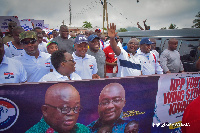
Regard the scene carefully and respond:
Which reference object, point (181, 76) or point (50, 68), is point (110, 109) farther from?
point (50, 68)

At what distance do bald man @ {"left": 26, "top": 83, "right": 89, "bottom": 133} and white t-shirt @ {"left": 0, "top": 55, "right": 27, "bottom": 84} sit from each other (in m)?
0.86

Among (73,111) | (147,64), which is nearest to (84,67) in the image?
A: (73,111)

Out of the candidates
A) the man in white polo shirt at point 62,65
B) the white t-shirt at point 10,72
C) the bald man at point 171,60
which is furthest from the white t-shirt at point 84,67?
the bald man at point 171,60

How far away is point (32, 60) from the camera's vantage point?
10.2ft

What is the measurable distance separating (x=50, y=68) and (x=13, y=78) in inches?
29.6

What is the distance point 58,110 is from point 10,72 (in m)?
1.01

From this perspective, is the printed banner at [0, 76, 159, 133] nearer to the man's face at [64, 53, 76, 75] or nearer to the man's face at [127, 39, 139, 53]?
the man's face at [64, 53, 76, 75]

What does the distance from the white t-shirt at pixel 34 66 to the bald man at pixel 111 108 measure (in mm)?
1325

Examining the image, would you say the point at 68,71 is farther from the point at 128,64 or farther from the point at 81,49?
the point at 128,64

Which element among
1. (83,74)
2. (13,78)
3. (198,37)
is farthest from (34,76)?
(198,37)

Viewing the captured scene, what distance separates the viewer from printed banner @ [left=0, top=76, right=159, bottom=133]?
1.90m

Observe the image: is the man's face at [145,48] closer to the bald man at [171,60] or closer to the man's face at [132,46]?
the man's face at [132,46]

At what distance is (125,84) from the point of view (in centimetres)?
237

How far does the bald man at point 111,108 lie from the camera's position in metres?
2.25
